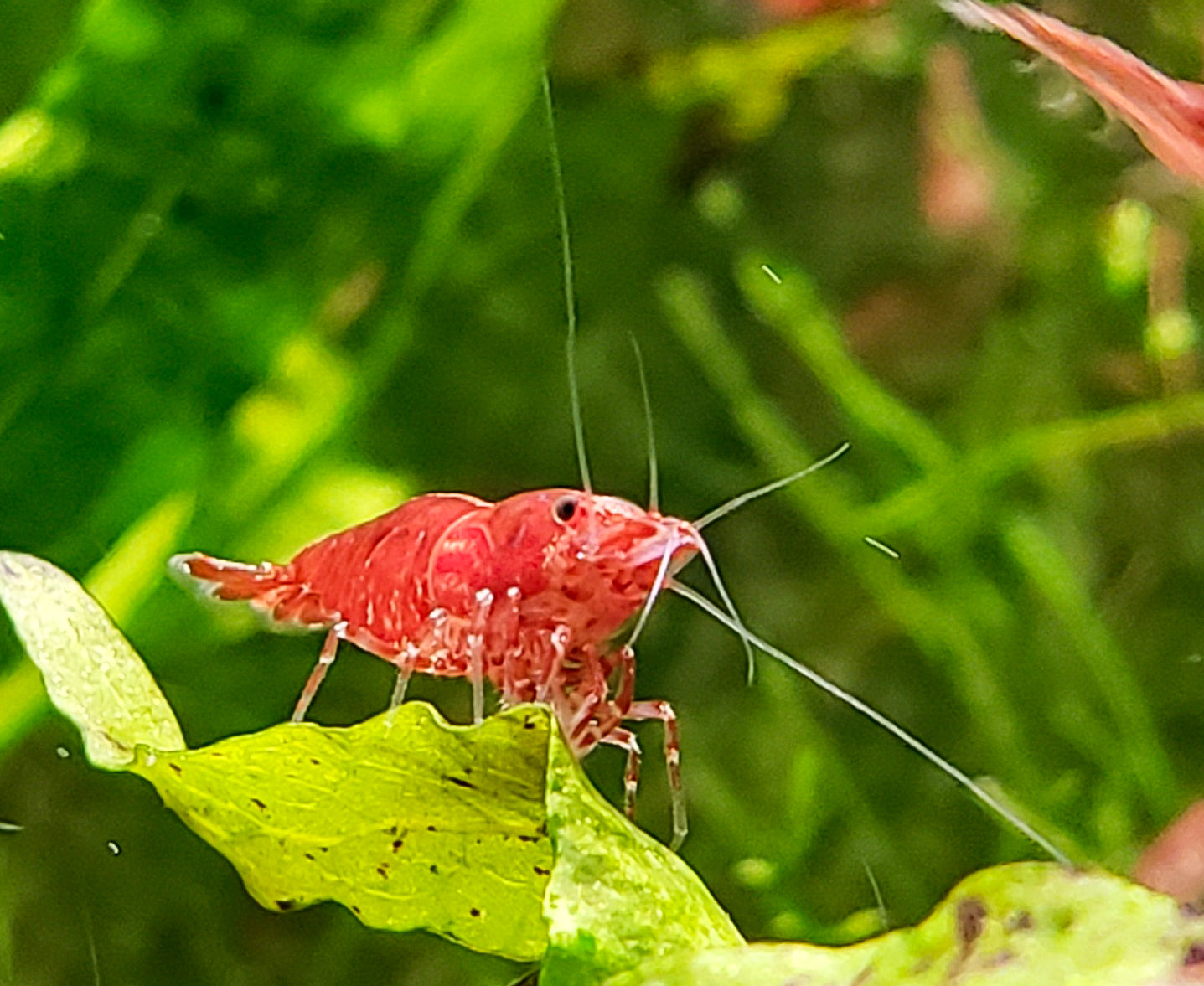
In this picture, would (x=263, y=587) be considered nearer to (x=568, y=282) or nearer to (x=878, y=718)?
(x=568, y=282)

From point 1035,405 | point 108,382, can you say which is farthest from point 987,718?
point 108,382

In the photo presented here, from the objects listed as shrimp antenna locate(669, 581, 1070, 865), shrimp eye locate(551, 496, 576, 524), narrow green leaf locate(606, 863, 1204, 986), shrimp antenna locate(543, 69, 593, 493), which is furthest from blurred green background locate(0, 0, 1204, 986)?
narrow green leaf locate(606, 863, 1204, 986)

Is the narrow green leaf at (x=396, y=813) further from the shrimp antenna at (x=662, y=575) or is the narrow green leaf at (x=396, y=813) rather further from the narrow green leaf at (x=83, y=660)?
the shrimp antenna at (x=662, y=575)

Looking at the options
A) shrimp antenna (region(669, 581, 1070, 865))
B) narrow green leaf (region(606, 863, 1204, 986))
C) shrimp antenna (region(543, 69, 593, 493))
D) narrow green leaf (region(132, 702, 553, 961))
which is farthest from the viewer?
shrimp antenna (region(543, 69, 593, 493))

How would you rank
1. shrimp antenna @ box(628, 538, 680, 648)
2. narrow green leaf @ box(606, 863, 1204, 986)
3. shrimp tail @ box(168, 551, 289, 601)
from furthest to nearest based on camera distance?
shrimp tail @ box(168, 551, 289, 601)
shrimp antenna @ box(628, 538, 680, 648)
narrow green leaf @ box(606, 863, 1204, 986)

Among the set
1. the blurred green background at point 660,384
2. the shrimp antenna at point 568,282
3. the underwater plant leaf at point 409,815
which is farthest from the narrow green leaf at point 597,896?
the blurred green background at point 660,384

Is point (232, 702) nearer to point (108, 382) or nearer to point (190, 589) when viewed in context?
point (190, 589)

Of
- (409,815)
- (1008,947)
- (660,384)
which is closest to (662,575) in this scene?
(409,815)

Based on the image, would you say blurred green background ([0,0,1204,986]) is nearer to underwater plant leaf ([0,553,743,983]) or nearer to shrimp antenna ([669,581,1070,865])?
shrimp antenna ([669,581,1070,865])
